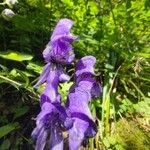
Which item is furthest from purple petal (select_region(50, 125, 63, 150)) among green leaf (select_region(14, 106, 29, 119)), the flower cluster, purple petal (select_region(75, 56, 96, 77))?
green leaf (select_region(14, 106, 29, 119))

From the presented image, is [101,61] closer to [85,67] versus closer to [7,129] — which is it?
[7,129]

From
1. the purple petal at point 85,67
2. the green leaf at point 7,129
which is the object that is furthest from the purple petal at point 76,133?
the green leaf at point 7,129

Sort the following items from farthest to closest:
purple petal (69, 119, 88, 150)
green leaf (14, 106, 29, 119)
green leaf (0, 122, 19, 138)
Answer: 1. green leaf (14, 106, 29, 119)
2. green leaf (0, 122, 19, 138)
3. purple petal (69, 119, 88, 150)

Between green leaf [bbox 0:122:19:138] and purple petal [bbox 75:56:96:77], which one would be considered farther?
green leaf [bbox 0:122:19:138]

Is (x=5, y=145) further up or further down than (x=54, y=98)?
further down

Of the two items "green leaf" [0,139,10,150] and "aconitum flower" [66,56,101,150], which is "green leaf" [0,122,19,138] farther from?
"aconitum flower" [66,56,101,150]

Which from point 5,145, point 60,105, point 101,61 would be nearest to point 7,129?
point 5,145

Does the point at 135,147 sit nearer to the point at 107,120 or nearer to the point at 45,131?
the point at 107,120
